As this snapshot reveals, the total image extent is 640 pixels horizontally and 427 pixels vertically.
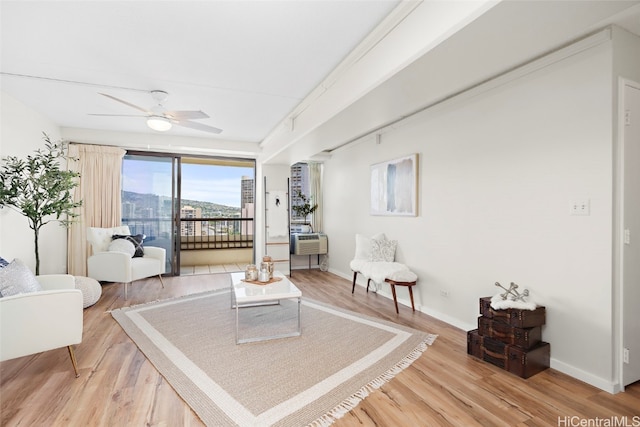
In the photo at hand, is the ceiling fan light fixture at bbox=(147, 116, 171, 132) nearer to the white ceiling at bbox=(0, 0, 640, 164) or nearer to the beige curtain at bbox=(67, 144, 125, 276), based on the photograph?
the white ceiling at bbox=(0, 0, 640, 164)

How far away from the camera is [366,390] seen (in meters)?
2.15

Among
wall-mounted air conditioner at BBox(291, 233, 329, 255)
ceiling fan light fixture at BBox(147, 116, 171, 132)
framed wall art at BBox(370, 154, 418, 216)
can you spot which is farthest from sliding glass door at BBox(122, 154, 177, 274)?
framed wall art at BBox(370, 154, 418, 216)

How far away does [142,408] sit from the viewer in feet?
6.42

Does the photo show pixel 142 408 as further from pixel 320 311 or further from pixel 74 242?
pixel 74 242

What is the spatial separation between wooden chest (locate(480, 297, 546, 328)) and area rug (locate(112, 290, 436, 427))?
687mm

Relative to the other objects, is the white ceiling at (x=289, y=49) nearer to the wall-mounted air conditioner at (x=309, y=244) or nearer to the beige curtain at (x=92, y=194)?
the beige curtain at (x=92, y=194)

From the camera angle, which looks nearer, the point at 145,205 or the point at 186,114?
the point at 186,114

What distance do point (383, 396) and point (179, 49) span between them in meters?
3.03

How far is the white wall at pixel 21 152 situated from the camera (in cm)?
356

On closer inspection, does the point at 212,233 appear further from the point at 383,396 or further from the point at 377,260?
the point at 383,396

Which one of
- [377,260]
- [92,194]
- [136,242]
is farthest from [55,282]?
[377,260]

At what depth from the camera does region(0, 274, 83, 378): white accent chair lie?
6.95 ft

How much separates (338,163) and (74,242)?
4.64 m

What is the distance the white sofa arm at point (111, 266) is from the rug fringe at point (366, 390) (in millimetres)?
3719
